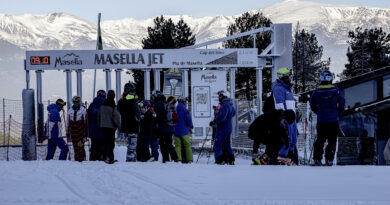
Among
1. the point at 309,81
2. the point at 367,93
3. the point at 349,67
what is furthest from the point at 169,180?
the point at 309,81

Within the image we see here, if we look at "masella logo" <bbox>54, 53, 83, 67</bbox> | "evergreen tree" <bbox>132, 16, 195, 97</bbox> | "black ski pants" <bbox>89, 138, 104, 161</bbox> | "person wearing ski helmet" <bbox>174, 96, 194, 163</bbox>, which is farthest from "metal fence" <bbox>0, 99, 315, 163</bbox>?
"evergreen tree" <bbox>132, 16, 195, 97</bbox>

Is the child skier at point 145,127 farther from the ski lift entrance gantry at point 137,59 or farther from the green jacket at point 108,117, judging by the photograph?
the ski lift entrance gantry at point 137,59

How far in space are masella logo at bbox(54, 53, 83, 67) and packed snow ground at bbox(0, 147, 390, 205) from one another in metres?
13.4

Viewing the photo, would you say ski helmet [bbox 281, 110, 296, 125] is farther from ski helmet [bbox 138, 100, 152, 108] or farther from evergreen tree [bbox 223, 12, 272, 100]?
evergreen tree [bbox 223, 12, 272, 100]

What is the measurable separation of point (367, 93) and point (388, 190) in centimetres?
1808

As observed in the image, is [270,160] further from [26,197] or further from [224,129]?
[26,197]

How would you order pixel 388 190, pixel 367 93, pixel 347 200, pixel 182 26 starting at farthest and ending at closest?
1. pixel 182 26
2. pixel 367 93
3. pixel 388 190
4. pixel 347 200

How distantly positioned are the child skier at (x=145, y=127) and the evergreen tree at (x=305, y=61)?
6481cm

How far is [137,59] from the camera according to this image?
83.7 ft

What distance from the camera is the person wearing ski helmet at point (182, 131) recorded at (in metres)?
14.3

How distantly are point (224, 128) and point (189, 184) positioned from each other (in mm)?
4113

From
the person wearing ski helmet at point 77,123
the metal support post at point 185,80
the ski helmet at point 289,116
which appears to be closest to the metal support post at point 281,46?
the metal support post at point 185,80

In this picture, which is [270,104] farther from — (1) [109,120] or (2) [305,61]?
(2) [305,61]

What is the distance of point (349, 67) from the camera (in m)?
68.7
